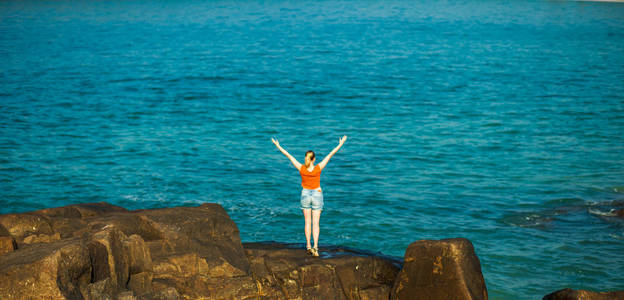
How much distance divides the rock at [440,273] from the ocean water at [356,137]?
16.7 ft

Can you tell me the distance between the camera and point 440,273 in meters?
12.6

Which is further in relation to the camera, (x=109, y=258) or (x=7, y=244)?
(x=7, y=244)

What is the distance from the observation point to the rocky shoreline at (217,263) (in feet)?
37.6

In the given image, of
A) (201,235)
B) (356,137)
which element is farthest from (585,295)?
(356,137)

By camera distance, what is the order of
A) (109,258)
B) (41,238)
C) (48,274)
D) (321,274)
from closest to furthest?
(48,274) < (109,258) < (41,238) < (321,274)

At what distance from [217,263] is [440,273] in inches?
170

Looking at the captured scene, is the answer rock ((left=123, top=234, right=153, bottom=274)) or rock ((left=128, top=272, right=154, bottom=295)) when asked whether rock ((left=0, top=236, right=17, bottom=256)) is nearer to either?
rock ((left=123, top=234, right=153, bottom=274))

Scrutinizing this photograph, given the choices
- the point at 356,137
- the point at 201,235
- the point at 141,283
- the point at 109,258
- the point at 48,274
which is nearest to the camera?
the point at 48,274

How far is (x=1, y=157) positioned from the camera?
29.4 metres

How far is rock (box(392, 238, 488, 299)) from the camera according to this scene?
12.4 m

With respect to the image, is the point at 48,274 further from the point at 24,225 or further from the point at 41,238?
the point at 24,225

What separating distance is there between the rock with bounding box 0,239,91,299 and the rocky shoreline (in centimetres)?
26

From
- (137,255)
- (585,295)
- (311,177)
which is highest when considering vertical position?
(311,177)

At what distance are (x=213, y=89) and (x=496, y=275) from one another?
30.8 metres
